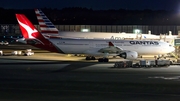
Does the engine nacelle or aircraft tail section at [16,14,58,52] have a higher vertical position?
aircraft tail section at [16,14,58,52]

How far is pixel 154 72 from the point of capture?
129 feet

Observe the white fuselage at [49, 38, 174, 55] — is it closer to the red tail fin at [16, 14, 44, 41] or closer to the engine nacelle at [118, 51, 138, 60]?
the red tail fin at [16, 14, 44, 41]

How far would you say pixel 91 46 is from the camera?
53.9 metres

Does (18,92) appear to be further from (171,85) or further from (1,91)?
(171,85)

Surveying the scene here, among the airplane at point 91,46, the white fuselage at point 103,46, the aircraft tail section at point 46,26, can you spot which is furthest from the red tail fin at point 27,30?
the aircraft tail section at point 46,26

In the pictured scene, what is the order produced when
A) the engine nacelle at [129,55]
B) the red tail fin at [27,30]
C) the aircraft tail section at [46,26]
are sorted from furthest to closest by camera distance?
→ the aircraft tail section at [46,26], the red tail fin at [27,30], the engine nacelle at [129,55]

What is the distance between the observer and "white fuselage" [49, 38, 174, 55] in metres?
53.1

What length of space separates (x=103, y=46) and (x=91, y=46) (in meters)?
1.57

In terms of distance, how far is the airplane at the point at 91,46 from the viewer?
5269 centimetres

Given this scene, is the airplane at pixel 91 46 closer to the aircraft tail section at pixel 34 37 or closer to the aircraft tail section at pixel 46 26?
the aircraft tail section at pixel 34 37

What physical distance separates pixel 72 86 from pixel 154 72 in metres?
12.5

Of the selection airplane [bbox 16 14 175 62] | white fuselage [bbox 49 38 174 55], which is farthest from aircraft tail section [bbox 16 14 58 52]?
white fuselage [bbox 49 38 174 55]

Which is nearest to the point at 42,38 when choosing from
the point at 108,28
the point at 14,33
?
the point at 108,28

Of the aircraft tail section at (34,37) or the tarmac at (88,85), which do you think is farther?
the aircraft tail section at (34,37)
